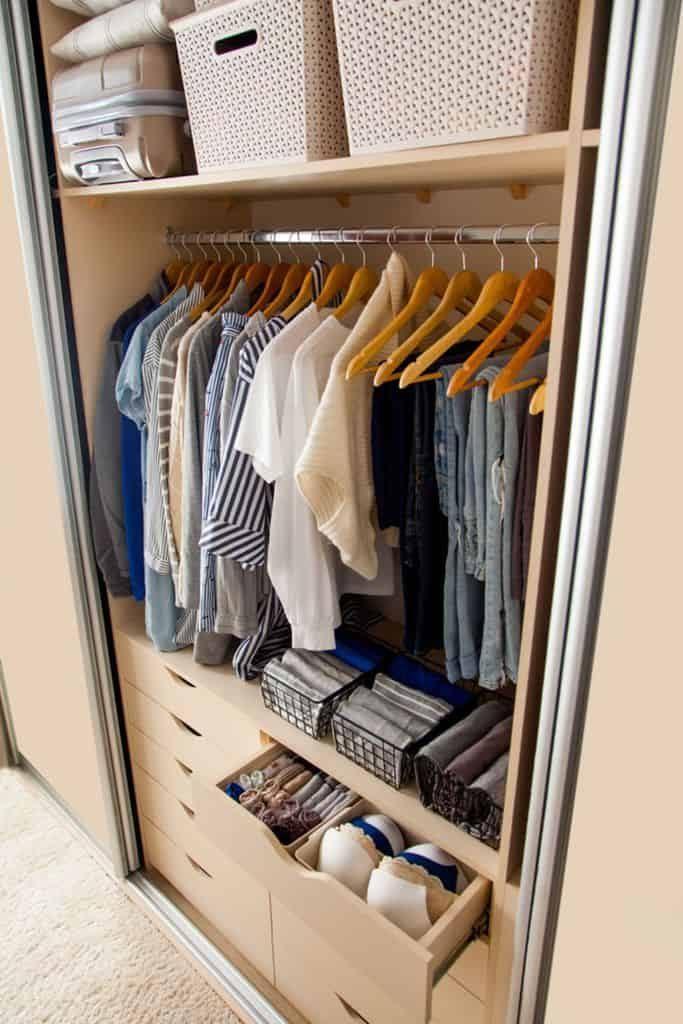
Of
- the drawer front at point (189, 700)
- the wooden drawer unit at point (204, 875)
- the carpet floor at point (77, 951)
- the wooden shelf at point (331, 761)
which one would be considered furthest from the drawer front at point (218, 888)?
the wooden shelf at point (331, 761)

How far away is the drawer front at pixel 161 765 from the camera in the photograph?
1799 millimetres

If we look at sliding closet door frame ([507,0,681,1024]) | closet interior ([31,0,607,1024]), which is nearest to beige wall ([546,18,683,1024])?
sliding closet door frame ([507,0,681,1024])

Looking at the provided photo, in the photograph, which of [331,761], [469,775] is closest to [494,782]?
[469,775]

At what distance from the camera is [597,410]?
784mm

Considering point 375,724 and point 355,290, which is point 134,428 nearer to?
point 355,290

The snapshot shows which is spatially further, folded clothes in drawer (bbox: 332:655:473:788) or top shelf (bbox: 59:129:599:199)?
folded clothes in drawer (bbox: 332:655:473:788)

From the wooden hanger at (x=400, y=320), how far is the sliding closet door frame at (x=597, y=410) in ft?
1.25

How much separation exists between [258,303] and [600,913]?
1145 mm

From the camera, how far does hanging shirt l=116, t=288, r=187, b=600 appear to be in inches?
59.2

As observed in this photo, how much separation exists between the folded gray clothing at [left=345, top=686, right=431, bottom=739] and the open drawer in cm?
16

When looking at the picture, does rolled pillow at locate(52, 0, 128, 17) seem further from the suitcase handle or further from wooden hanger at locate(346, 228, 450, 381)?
wooden hanger at locate(346, 228, 450, 381)

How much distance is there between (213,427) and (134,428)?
1.12 feet

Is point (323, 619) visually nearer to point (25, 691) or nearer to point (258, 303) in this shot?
point (258, 303)

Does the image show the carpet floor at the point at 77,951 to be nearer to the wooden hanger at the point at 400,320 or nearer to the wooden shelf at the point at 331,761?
the wooden shelf at the point at 331,761
